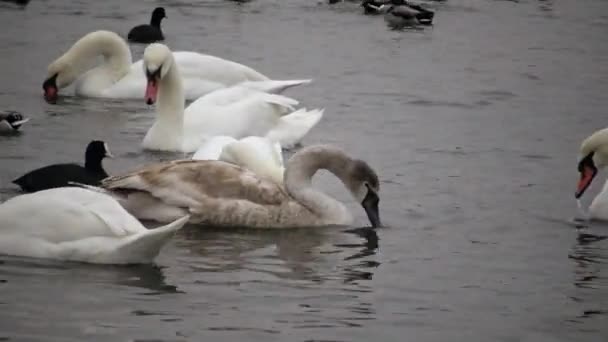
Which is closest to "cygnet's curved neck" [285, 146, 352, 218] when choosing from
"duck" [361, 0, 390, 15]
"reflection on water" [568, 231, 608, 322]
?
"reflection on water" [568, 231, 608, 322]

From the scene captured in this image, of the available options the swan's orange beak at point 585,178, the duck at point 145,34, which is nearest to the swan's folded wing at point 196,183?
the swan's orange beak at point 585,178

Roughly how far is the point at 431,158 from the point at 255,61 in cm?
664

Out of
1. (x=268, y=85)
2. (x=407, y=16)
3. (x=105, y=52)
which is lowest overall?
(x=407, y=16)

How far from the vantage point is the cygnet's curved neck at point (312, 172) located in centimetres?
1074

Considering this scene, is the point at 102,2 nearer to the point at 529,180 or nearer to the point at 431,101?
the point at 431,101

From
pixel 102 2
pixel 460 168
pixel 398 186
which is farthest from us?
pixel 102 2

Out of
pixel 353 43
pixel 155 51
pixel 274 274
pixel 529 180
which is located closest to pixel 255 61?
pixel 353 43

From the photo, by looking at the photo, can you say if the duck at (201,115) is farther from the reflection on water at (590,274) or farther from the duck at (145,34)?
the duck at (145,34)

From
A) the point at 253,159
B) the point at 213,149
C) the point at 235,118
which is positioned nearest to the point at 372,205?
the point at 253,159

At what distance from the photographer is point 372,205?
35.0ft

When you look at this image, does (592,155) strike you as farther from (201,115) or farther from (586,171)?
(201,115)

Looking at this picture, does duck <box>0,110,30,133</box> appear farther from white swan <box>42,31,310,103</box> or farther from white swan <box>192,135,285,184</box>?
white swan <box>42,31,310,103</box>

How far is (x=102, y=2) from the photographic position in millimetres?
25625

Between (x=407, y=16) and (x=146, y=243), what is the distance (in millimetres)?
16491
